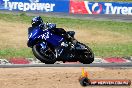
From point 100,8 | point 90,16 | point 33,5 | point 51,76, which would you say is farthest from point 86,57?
point 100,8

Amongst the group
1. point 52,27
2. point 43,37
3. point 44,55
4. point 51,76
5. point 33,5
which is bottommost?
point 51,76

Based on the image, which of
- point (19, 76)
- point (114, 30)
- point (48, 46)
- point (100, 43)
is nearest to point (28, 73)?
→ point (19, 76)

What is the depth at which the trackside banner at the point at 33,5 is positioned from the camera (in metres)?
57.5

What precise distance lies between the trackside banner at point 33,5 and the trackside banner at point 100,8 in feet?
5.94

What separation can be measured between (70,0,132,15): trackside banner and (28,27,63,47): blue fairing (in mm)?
49087

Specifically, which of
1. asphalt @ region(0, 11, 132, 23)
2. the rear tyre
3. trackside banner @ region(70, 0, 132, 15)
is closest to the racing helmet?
the rear tyre

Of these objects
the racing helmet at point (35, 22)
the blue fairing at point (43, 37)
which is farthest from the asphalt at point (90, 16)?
the blue fairing at point (43, 37)

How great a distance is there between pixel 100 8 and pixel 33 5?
1125 cm

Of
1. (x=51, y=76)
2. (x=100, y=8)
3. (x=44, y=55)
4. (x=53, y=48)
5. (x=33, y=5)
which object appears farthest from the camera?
(x=100, y=8)

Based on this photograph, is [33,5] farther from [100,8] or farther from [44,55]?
[44,55]

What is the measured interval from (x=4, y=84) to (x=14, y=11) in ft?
130

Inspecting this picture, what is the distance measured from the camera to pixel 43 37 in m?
9.16

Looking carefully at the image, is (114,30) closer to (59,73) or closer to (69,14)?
(69,14)

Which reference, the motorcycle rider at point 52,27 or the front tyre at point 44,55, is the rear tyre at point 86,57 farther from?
the front tyre at point 44,55
